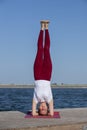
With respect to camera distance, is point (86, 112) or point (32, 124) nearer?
point (32, 124)

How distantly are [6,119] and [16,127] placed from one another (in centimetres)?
164

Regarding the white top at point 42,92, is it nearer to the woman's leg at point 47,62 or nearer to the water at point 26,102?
the woman's leg at point 47,62

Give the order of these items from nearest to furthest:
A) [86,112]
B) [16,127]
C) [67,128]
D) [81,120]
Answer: [16,127]
[67,128]
[81,120]
[86,112]

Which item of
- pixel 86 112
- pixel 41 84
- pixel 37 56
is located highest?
pixel 37 56

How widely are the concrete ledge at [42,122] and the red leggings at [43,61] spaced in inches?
53.6

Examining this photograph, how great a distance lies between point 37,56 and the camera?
13820 millimetres

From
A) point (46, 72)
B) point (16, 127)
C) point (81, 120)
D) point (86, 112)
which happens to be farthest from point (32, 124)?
→ point (86, 112)

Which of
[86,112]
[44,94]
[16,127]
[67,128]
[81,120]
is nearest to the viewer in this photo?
[16,127]

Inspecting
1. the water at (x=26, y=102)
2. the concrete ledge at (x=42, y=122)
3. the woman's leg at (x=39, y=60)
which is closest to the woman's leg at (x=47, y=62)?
the woman's leg at (x=39, y=60)

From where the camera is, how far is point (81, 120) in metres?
12.5

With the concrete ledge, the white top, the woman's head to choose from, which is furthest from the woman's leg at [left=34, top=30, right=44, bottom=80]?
the concrete ledge

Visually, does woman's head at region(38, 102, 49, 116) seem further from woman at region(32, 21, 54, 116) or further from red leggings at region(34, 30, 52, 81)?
red leggings at region(34, 30, 52, 81)

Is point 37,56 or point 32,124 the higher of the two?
point 37,56

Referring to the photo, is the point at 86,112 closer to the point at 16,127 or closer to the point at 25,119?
the point at 25,119
